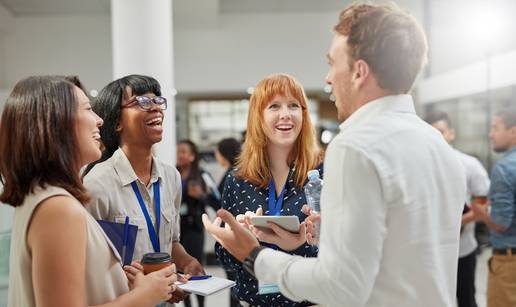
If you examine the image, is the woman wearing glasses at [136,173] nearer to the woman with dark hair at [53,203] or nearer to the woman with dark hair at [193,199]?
the woman with dark hair at [53,203]

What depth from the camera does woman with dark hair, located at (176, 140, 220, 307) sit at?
4633 mm

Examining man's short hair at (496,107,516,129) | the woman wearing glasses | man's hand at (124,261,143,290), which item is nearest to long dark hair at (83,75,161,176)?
the woman wearing glasses

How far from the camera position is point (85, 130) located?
131cm

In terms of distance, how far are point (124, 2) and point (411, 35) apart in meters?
2.62

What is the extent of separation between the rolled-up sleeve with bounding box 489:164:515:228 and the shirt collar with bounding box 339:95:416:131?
2460 millimetres

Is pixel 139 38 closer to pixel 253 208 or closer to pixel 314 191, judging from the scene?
pixel 253 208

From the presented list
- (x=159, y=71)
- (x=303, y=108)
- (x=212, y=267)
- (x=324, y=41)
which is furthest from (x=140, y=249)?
(x=324, y=41)

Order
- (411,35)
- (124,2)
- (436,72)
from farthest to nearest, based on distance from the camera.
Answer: (436,72) < (124,2) < (411,35)

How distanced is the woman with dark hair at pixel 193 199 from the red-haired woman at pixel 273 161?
234 cm

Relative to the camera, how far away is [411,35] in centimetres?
115

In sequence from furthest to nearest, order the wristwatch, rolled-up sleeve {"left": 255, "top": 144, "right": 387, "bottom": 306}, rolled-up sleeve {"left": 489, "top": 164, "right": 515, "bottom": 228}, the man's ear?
rolled-up sleeve {"left": 489, "top": 164, "right": 515, "bottom": 228} → the wristwatch → the man's ear → rolled-up sleeve {"left": 255, "top": 144, "right": 387, "bottom": 306}

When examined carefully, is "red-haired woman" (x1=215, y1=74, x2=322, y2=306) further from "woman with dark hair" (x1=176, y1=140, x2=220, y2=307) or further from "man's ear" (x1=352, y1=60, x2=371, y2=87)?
"woman with dark hair" (x1=176, y1=140, x2=220, y2=307)

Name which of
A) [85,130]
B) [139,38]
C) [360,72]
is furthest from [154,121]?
[139,38]

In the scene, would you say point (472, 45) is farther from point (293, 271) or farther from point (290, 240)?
point (293, 271)
